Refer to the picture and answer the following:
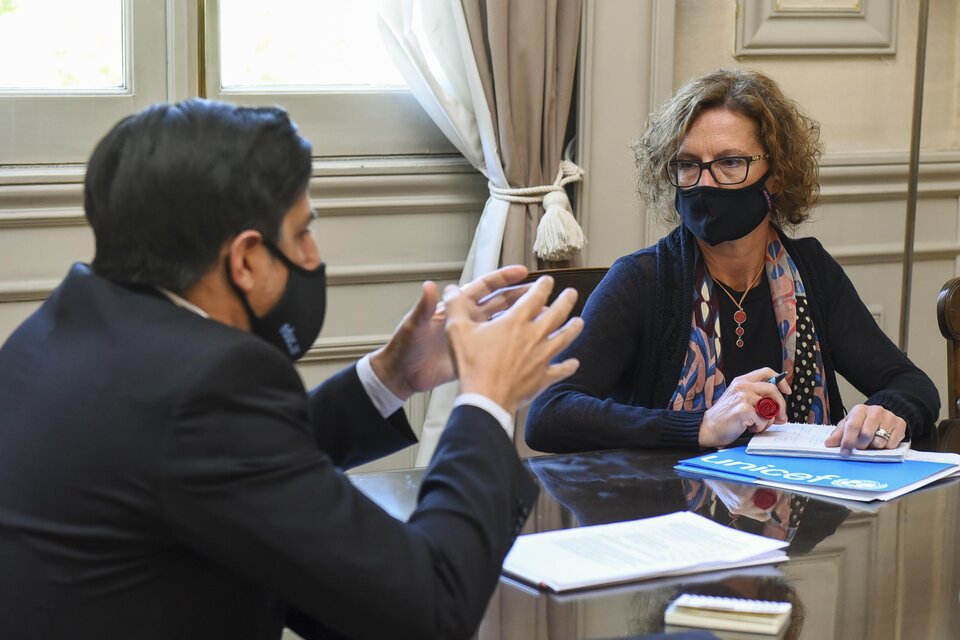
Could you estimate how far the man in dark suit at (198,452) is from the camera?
1025mm

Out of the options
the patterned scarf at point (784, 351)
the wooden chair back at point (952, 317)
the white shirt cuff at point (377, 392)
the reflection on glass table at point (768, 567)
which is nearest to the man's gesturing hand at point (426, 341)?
the white shirt cuff at point (377, 392)

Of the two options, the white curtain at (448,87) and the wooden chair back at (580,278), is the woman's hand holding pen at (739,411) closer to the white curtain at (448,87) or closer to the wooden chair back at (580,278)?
the wooden chair back at (580,278)

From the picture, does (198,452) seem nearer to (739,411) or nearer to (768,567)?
(768,567)

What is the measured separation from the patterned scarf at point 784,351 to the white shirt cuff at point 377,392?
82cm

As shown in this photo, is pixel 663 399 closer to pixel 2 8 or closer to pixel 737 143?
pixel 737 143

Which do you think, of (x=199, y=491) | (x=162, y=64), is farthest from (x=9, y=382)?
(x=162, y=64)

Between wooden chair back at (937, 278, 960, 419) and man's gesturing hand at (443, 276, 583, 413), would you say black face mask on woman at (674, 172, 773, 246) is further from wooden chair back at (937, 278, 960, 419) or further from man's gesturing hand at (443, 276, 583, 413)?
man's gesturing hand at (443, 276, 583, 413)

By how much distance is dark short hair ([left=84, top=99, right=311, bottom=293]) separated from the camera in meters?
1.08

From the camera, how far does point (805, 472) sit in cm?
179

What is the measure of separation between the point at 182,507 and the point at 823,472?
1082 mm

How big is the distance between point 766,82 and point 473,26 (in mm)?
919

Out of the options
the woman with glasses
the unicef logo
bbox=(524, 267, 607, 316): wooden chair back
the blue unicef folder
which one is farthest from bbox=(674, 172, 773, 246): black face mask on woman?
the unicef logo

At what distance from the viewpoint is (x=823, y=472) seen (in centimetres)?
179

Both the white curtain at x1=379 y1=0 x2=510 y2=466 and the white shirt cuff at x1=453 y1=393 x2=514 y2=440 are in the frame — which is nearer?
the white shirt cuff at x1=453 y1=393 x2=514 y2=440
